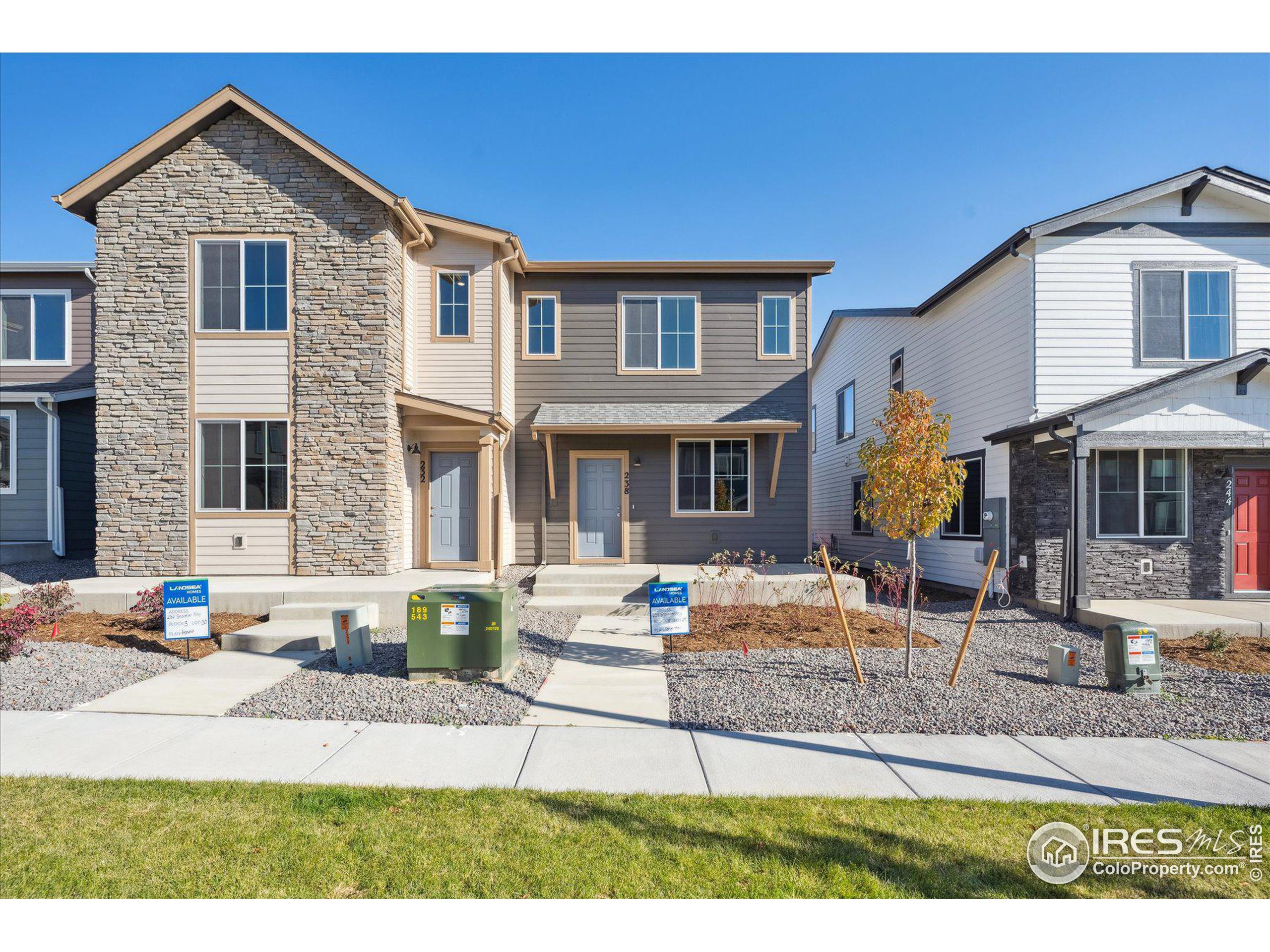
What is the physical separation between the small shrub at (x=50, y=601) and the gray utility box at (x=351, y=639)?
370 centimetres

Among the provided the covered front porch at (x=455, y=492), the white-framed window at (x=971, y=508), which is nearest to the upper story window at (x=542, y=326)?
the covered front porch at (x=455, y=492)

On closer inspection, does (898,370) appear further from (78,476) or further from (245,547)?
(78,476)

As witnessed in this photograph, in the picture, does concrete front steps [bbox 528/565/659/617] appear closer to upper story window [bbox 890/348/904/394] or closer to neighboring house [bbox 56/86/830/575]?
neighboring house [bbox 56/86/830/575]

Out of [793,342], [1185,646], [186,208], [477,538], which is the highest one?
[186,208]

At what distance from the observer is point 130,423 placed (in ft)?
35.5

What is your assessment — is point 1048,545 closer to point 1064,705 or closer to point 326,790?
point 1064,705

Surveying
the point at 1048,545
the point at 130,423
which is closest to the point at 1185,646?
the point at 1048,545

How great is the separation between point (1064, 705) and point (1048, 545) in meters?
5.49

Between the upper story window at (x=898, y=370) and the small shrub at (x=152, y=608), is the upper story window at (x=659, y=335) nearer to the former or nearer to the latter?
the upper story window at (x=898, y=370)

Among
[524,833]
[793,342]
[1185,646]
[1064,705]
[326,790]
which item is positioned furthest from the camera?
[793,342]

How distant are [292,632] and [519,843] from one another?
5.87 m

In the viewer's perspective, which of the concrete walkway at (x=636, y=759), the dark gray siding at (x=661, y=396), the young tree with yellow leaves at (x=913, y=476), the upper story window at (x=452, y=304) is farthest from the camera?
the dark gray siding at (x=661, y=396)

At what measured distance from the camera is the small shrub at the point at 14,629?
6641mm

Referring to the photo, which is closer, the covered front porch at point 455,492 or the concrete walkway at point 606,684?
the concrete walkway at point 606,684
